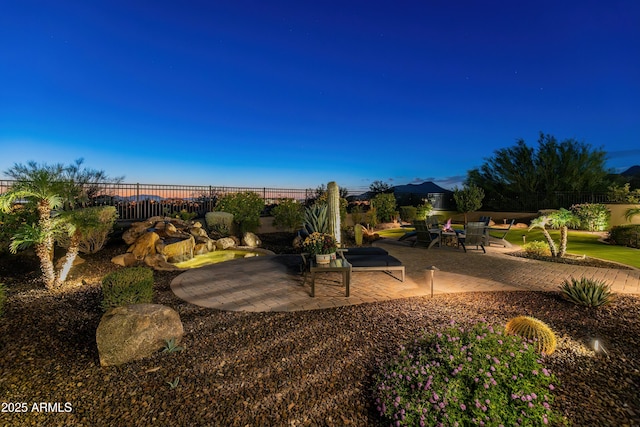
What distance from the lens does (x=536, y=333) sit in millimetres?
2852

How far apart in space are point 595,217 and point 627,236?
5.57 meters

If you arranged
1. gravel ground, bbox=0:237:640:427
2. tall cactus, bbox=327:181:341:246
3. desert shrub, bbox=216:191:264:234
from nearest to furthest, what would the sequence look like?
gravel ground, bbox=0:237:640:427, tall cactus, bbox=327:181:341:246, desert shrub, bbox=216:191:264:234

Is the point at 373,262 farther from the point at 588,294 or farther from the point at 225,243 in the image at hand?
the point at 225,243

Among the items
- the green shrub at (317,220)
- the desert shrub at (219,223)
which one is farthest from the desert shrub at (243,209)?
the green shrub at (317,220)

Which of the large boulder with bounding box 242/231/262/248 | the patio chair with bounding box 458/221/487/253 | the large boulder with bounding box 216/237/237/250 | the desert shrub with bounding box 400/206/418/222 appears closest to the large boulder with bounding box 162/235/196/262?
the large boulder with bounding box 216/237/237/250

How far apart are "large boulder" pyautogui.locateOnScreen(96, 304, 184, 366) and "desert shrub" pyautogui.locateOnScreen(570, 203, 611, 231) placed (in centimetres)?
1726

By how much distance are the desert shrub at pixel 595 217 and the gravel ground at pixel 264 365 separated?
12.9 metres

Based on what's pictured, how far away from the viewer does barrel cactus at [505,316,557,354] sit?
9.22 ft

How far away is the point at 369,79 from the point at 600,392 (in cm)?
1361

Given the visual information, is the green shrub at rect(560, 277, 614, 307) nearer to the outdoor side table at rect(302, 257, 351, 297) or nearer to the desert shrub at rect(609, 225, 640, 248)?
the outdoor side table at rect(302, 257, 351, 297)

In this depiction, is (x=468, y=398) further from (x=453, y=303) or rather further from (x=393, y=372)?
(x=453, y=303)

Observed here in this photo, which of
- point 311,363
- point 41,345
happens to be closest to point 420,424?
point 311,363

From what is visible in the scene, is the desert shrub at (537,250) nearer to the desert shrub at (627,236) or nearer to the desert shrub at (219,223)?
the desert shrub at (627,236)

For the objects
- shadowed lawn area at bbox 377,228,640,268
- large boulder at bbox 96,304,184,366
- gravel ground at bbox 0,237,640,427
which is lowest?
gravel ground at bbox 0,237,640,427
